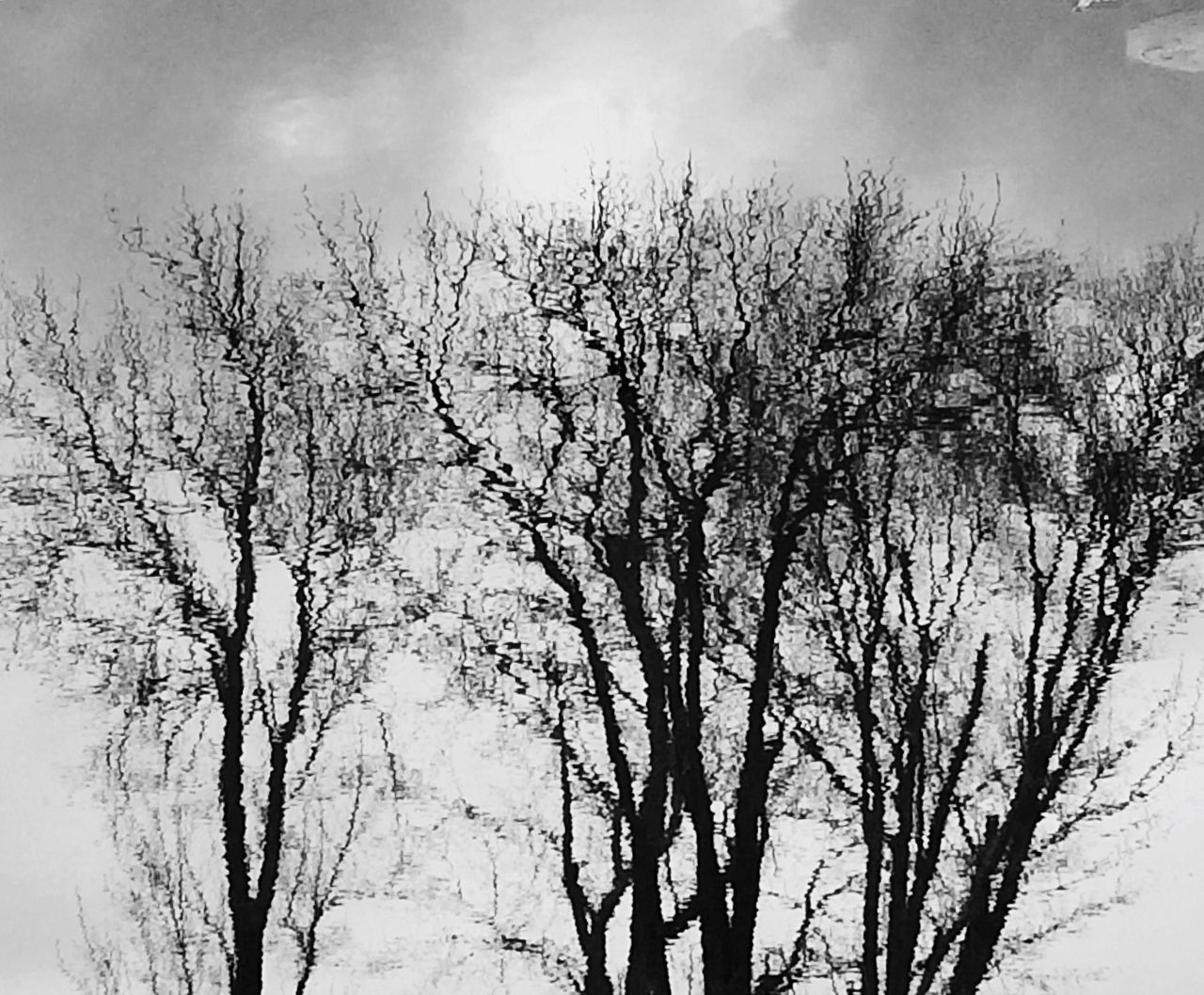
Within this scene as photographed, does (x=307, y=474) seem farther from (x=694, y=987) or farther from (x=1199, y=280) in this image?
(x=1199, y=280)

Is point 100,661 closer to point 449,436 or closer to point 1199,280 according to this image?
point 449,436

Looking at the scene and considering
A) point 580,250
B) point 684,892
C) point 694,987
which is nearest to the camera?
point 694,987

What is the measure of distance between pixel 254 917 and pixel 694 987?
5.99 feet

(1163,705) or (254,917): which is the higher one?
(1163,705)

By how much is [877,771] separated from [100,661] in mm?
3174

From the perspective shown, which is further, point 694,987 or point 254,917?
point 254,917

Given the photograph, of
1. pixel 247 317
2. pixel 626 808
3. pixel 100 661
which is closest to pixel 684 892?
pixel 626 808

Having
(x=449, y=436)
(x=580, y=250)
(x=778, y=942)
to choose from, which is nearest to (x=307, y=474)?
(x=449, y=436)

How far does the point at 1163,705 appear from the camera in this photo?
17.0 feet

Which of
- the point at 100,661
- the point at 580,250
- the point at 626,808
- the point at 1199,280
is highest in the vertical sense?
the point at 580,250

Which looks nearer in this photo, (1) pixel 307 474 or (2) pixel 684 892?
(2) pixel 684 892

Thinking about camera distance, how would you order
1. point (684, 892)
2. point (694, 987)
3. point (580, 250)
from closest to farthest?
point (694, 987)
point (684, 892)
point (580, 250)

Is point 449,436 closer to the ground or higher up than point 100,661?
higher up

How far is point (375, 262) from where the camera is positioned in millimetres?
5258
